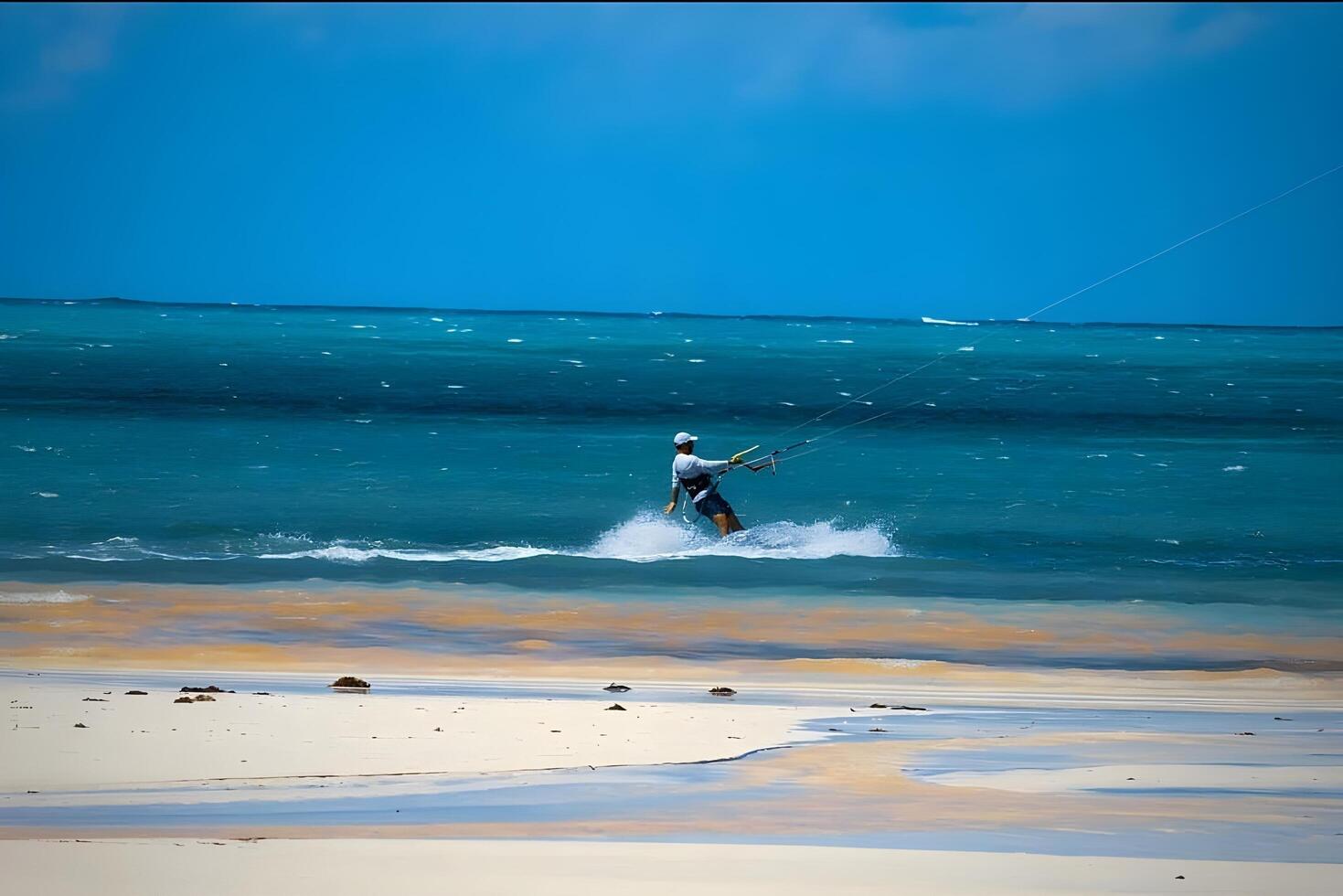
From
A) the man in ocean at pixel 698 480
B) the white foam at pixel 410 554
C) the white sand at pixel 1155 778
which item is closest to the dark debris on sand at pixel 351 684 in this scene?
the white sand at pixel 1155 778

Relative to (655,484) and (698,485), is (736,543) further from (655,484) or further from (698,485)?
(655,484)

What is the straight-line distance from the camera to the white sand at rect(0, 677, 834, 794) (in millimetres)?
8609

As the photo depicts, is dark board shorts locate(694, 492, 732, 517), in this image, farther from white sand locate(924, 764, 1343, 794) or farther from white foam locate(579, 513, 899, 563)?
white sand locate(924, 764, 1343, 794)

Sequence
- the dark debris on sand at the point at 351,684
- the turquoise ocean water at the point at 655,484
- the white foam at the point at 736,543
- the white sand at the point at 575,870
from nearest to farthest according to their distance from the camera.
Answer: the white sand at the point at 575,870, the dark debris on sand at the point at 351,684, the turquoise ocean water at the point at 655,484, the white foam at the point at 736,543

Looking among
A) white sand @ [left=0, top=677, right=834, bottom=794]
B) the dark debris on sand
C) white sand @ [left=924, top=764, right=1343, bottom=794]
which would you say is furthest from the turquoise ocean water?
white sand @ [left=924, top=764, right=1343, bottom=794]

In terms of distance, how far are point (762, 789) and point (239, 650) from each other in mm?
7106

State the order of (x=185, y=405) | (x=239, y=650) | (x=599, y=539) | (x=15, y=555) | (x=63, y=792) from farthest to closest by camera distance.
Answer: (x=185, y=405) → (x=599, y=539) → (x=15, y=555) → (x=239, y=650) → (x=63, y=792)

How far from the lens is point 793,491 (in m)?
28.8

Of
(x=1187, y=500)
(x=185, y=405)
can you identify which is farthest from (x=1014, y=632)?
(x=185, y=405)

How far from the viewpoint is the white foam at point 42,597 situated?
16.3m

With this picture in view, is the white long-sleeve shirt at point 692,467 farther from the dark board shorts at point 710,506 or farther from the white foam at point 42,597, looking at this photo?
the white foam at point 42,597

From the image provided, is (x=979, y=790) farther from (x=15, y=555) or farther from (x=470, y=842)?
(x=15, y=555)

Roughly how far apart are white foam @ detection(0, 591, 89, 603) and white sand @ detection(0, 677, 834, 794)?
5287 millimetres

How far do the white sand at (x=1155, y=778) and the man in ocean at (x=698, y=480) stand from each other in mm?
9851
